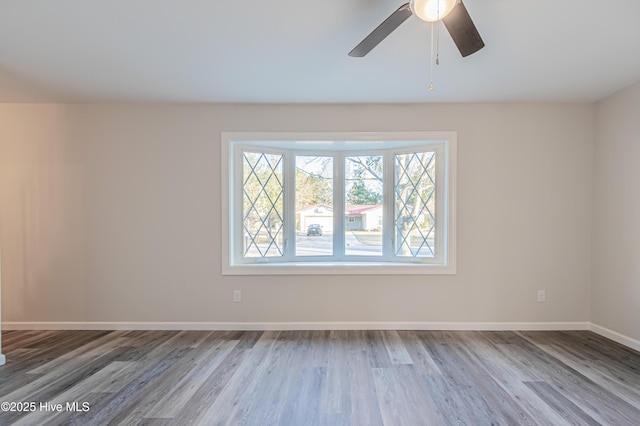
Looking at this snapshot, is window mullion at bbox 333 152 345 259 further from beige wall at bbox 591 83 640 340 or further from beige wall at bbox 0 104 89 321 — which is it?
beige wall at bbox 0 104 89 321

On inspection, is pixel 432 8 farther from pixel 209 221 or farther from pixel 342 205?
pixel 209 221

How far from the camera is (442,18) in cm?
150

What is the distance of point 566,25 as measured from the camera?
1.85 meters

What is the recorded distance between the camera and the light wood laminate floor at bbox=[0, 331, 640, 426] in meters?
1.82

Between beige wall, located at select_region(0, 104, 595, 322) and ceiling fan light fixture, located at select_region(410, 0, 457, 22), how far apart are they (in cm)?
169

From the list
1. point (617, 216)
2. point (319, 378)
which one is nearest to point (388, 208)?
point (319, 378)

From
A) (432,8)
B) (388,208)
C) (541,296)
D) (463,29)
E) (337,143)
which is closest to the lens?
(432,8)

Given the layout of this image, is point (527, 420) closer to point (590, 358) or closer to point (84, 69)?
point (590, 358)

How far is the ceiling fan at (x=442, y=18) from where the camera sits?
4.63 feet

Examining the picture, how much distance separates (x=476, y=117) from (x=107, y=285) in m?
4.34

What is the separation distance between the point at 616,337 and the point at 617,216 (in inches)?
45.6

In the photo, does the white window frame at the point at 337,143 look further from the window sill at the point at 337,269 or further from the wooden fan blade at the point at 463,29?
→ the wooden fan blade at the point at 463,29

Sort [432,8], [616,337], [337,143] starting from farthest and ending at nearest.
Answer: [337,143], [616,337], [432,8]

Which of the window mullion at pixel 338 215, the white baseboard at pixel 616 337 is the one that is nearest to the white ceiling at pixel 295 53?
the window mullion at pixel 338 215
